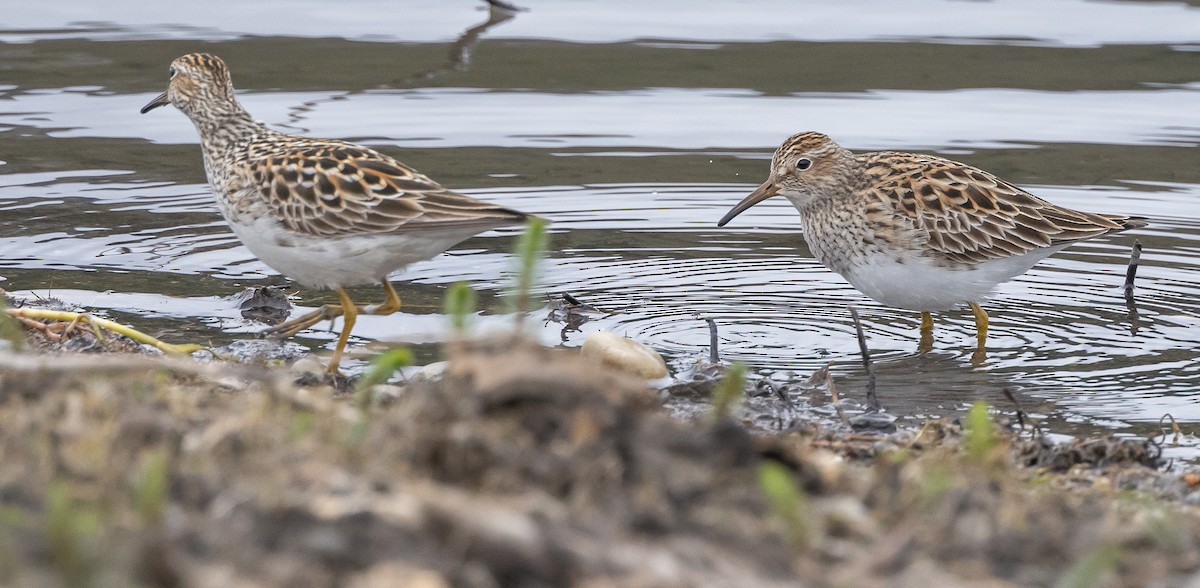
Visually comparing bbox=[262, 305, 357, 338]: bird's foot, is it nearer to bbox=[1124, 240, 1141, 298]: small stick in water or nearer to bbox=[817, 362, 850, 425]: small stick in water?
bbox=[817, 362, 850, 425]: small stick in water

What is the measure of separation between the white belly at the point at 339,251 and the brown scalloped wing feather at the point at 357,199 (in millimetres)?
61

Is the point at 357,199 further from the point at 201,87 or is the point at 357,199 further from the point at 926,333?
the point at 926,333

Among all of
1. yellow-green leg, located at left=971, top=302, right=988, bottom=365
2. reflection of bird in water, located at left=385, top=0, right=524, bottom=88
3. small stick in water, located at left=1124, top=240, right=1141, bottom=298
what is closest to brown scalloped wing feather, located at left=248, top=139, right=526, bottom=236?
yellow-green leg, located at left=971, top=302, right=988, bottom=365

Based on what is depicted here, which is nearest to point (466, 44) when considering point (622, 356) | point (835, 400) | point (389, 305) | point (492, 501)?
point (389, 305)

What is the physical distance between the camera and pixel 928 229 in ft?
26.5

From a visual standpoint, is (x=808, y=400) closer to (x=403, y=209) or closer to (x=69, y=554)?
(x=403, y=209)

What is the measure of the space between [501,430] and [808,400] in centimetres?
347

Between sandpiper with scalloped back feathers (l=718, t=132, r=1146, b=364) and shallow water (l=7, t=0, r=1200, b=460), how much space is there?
0.33m

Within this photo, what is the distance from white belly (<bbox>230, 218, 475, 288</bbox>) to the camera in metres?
6.96

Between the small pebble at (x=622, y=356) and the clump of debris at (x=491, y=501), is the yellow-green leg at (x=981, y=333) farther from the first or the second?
the clump of debris at (x=491, y=501)

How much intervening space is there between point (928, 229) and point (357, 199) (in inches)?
126

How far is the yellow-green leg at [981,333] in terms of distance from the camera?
7.87 meters

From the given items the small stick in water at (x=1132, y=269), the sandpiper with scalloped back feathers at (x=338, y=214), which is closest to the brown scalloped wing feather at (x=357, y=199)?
the sandpiper with scalloped back feathers at (x=338, y=214)

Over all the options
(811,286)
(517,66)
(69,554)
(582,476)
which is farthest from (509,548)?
(517,66)
